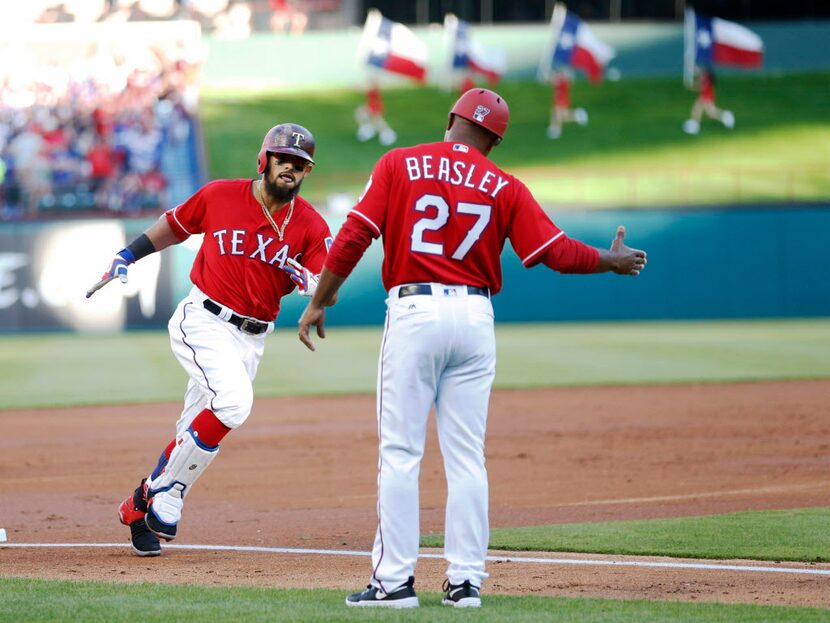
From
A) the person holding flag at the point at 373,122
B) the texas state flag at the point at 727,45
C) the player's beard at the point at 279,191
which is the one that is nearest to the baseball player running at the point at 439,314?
the player's beard at the point at 279,191

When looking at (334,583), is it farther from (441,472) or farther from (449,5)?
(449,5)

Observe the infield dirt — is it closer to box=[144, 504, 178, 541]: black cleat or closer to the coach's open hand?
box=[144, 504, 178, 541]: black cleat

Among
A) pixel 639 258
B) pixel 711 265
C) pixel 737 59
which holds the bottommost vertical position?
pixel 711 265

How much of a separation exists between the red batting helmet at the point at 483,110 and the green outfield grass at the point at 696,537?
2531 millimetres

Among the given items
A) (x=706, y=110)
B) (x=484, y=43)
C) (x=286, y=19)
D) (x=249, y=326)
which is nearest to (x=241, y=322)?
(x=249, y=326)

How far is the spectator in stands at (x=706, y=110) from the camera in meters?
37.6

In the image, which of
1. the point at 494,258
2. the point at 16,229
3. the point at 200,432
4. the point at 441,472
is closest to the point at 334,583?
the point at 200,432

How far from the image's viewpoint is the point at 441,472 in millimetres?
10172

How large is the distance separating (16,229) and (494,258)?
67.5 ft

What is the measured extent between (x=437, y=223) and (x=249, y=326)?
6.78 ft

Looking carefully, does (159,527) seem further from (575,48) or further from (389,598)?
(575,48)

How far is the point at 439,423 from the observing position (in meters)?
5.43

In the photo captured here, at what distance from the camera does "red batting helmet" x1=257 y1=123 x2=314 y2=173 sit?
6.84m

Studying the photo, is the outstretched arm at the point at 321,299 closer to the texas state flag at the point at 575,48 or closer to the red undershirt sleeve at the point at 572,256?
the red undershirt sleeve at the point at 572,256
